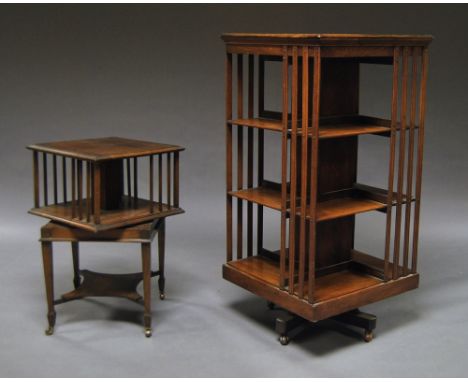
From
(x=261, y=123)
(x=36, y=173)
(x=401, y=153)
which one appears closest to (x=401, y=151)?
(x=401, y=153)

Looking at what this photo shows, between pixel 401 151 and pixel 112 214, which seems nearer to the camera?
pixel 401 151

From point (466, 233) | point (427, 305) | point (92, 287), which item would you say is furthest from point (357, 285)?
point (466, 233)

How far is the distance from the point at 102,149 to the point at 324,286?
4.41 ft

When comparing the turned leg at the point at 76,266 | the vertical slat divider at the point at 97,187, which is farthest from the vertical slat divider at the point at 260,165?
the turned leg at the point at 76,266

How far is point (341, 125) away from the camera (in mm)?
3887

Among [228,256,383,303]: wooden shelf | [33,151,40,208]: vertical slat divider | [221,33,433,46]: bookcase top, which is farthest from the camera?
[33,151,40,208]: vertical slat divider

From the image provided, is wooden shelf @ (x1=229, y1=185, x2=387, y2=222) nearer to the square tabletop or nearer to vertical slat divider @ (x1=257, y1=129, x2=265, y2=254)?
vertical slat divider @ (x1=257, y1=129, x2=265, y2=254)

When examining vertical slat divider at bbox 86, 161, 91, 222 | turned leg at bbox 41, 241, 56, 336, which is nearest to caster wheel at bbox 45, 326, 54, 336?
turned leg at bbox 41, 241, 56, 336

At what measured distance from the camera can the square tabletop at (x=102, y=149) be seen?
3.80m

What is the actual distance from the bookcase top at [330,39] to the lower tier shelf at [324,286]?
3.95ft

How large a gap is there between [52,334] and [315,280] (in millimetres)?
1403

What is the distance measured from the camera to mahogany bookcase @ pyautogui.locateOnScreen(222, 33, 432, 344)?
3596mm

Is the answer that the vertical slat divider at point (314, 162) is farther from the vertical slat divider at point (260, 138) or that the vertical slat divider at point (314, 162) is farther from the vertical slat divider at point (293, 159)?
the vertical slat divider at point (260, 138)

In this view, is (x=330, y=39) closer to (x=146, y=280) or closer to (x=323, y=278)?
(x=323, y=278)
